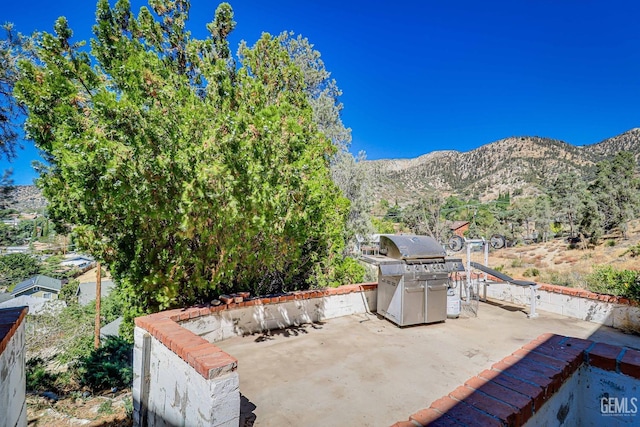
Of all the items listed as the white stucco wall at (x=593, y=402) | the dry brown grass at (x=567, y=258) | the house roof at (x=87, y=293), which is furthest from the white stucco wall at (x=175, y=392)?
the house roof at (x=87, y=293)

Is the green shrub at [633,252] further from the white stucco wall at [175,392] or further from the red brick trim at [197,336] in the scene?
the white stucco wall at [175,392]

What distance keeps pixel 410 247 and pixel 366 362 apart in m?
2.40

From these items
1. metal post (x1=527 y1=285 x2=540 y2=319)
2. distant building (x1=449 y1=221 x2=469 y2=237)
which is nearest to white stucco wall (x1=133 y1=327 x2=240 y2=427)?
metal post (x1=527 y1=285 x2=540 y2=319)

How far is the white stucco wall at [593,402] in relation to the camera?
7.83 ft

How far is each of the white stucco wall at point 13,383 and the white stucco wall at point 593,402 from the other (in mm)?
4508

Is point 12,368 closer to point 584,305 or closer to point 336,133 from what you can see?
point 584,305

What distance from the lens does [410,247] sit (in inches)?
231

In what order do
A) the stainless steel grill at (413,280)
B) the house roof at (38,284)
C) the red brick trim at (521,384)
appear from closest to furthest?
1. the red brick trim at (521,384)
2. the stainless steel grill at (413,280)
3. the house roof at (38,284)

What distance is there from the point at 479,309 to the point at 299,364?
490 cm

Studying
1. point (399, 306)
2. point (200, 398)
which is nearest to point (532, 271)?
point (399, 306)

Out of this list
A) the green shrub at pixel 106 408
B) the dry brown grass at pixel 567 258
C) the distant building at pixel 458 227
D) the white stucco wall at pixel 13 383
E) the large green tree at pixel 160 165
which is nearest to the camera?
the white stucco wall at pixel 13 383

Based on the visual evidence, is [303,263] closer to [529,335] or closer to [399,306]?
[399,306]

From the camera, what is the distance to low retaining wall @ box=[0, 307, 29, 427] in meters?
3.06

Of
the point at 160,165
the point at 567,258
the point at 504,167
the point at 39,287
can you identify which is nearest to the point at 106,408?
the point at 160,165
